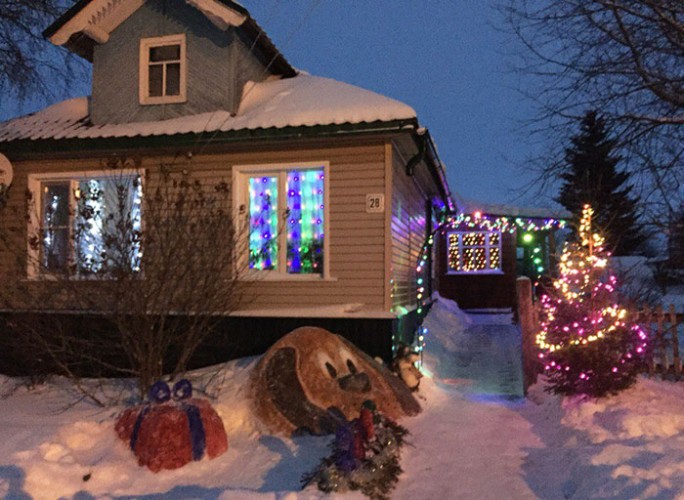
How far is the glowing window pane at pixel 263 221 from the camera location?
8969 millimetres

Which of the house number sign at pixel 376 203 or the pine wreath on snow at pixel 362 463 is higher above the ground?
the house number sign at pixel 376 203

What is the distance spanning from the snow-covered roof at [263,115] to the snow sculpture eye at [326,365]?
10.5 ft

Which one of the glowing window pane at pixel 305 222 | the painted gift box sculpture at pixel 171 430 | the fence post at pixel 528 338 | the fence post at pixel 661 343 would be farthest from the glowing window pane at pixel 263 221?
the fence post at pixel 661 343

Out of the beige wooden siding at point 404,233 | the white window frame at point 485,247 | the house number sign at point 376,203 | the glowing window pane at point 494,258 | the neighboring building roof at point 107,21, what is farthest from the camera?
the glowing window pane at point 494,258

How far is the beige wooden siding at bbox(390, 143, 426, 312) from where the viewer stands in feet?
29.8

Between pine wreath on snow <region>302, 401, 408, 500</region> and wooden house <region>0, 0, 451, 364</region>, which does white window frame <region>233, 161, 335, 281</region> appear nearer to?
wooden house <region>0, 0, 451, 364</region>

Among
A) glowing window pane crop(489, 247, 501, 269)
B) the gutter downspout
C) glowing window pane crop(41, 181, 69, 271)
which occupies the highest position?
the gutter downspout

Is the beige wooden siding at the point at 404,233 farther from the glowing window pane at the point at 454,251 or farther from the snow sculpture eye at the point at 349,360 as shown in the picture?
the glowing window pane at the point at 454,251

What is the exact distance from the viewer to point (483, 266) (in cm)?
2225

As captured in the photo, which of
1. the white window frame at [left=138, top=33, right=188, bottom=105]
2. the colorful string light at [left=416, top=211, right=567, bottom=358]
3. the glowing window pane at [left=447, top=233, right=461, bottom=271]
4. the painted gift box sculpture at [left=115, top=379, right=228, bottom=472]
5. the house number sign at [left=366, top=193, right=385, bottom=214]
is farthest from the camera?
the glowing window pane at [left=447, top=233, right=461, bottom=271]

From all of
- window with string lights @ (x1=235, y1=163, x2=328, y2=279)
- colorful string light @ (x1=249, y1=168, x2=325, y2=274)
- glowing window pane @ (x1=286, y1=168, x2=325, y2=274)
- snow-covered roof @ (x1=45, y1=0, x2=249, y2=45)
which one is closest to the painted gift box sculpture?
window with string lights @ (x1=235, y1=163, x2=328, y2=279)

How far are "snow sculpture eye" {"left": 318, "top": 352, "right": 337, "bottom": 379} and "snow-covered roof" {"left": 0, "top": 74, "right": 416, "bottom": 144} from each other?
3212 millimetres

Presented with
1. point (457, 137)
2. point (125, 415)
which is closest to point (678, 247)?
point (125, 415)

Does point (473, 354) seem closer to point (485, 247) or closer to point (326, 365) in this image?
point (326, 365)
